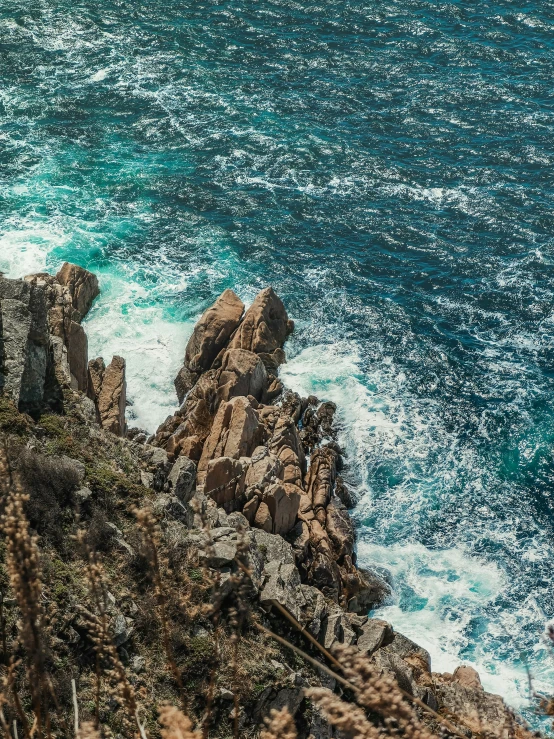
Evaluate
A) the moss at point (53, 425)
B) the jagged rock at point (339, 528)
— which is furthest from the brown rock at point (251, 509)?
the moss at point (53, 425)

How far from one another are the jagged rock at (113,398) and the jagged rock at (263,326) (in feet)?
25.4

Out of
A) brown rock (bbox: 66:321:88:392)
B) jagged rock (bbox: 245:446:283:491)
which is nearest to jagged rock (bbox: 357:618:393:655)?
jagged rock (bbox: 245:446:283:491)

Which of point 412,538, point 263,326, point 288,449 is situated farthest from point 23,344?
point 412,538

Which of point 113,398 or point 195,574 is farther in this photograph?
point 113,398

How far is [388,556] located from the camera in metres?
37.2

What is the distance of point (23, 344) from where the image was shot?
27719mm

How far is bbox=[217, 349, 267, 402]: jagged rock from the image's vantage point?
4067 centimetres

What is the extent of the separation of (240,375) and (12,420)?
1740 centimetres

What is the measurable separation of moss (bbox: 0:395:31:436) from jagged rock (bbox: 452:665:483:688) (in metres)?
18.5

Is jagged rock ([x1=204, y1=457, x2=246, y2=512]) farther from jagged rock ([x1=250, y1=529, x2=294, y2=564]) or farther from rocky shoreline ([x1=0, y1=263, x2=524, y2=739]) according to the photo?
jagged rock ([x1=250, y1=529, x2=294, y2=564])

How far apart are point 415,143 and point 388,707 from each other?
6074cm

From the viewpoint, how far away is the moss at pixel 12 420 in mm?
24922

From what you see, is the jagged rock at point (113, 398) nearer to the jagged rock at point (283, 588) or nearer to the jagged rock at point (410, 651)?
the jagged rock at point (283, 588)

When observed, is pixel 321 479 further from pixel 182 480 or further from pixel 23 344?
pixel 23 344
